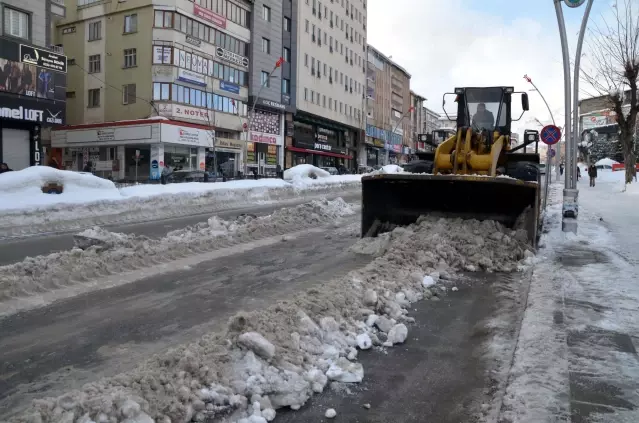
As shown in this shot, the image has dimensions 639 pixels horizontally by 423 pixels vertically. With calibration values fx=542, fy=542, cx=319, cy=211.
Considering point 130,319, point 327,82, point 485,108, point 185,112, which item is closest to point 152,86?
point 185,112

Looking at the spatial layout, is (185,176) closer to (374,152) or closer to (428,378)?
(428,378)

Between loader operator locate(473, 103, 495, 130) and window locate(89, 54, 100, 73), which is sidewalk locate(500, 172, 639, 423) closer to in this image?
loader operator locate(473, 103, 495, 130)

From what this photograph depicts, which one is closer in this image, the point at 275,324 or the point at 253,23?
the point at 275,324

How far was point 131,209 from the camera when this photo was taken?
16531mm

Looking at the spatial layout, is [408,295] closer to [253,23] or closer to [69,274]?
[69,274]

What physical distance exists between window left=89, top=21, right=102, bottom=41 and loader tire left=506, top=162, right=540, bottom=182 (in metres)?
41.9

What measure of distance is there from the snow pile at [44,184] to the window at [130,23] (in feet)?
93.6

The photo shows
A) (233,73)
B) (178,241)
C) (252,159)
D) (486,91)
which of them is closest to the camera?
(178,241)

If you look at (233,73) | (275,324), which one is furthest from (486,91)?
(233,73)

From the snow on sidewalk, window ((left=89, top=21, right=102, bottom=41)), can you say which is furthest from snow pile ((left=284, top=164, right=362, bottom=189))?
window ((left=89, top=21, right=102, bottom=41))

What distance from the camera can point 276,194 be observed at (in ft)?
78.8

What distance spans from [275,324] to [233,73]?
45412mm

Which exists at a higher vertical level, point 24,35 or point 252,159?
point 24,35

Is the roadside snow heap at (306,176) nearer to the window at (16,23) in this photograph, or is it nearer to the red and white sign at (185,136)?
the red and white sign at (185,136)
